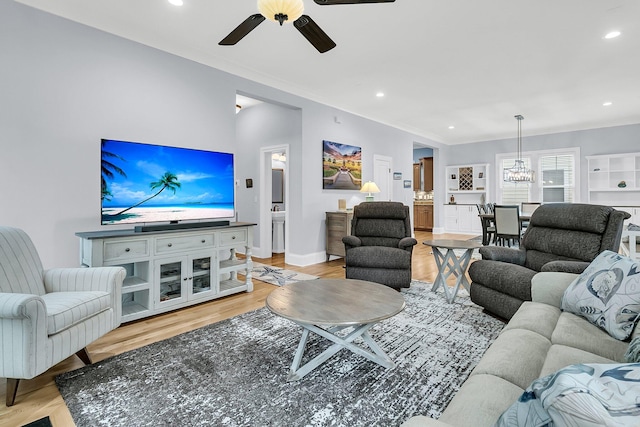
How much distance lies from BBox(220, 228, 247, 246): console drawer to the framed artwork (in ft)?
7.00

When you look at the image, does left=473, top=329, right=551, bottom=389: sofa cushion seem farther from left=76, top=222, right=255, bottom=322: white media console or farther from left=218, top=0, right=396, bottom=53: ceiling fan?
left=76, top=222, right=255, bottom=322: white media console

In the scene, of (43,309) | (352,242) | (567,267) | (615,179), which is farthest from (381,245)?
(615,179)

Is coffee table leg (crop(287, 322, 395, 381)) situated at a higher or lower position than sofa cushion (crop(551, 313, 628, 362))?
lower

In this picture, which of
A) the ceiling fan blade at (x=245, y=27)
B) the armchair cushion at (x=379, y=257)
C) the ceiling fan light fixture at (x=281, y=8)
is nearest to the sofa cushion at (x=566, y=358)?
the armchair cushion at (x=379, y=257)

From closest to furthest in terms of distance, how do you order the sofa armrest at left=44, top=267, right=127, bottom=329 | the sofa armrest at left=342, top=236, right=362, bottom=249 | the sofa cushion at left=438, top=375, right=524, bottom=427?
1. the sofa cushion at left=438, top=375, right=524, bottom=427
2. the sofa armrest at left=44, top=267, right=127, bottom=329
3. the sofa armrest at left=342, top=236, right=362, bottom=249

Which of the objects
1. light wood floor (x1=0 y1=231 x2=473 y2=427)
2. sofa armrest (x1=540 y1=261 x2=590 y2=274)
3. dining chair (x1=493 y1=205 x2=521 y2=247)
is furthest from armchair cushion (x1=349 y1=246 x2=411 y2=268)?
dining chair (x1=493 y1=205 x2=521 y2=247)

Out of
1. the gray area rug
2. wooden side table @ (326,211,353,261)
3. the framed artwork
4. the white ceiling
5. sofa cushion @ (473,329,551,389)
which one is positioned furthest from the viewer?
the framed artwork

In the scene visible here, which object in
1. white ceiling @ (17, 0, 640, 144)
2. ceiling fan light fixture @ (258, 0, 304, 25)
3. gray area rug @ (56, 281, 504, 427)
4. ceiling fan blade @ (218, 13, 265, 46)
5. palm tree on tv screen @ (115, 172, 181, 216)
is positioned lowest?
gray area rug @ (56, 281, 504, 427)

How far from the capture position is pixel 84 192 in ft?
10.0

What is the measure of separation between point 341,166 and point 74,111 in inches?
155

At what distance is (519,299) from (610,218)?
97 cm

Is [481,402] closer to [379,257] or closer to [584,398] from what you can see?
[584,398]

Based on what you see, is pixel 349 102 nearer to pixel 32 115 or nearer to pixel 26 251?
pixel 32 115

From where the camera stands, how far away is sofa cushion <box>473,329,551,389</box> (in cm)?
126
